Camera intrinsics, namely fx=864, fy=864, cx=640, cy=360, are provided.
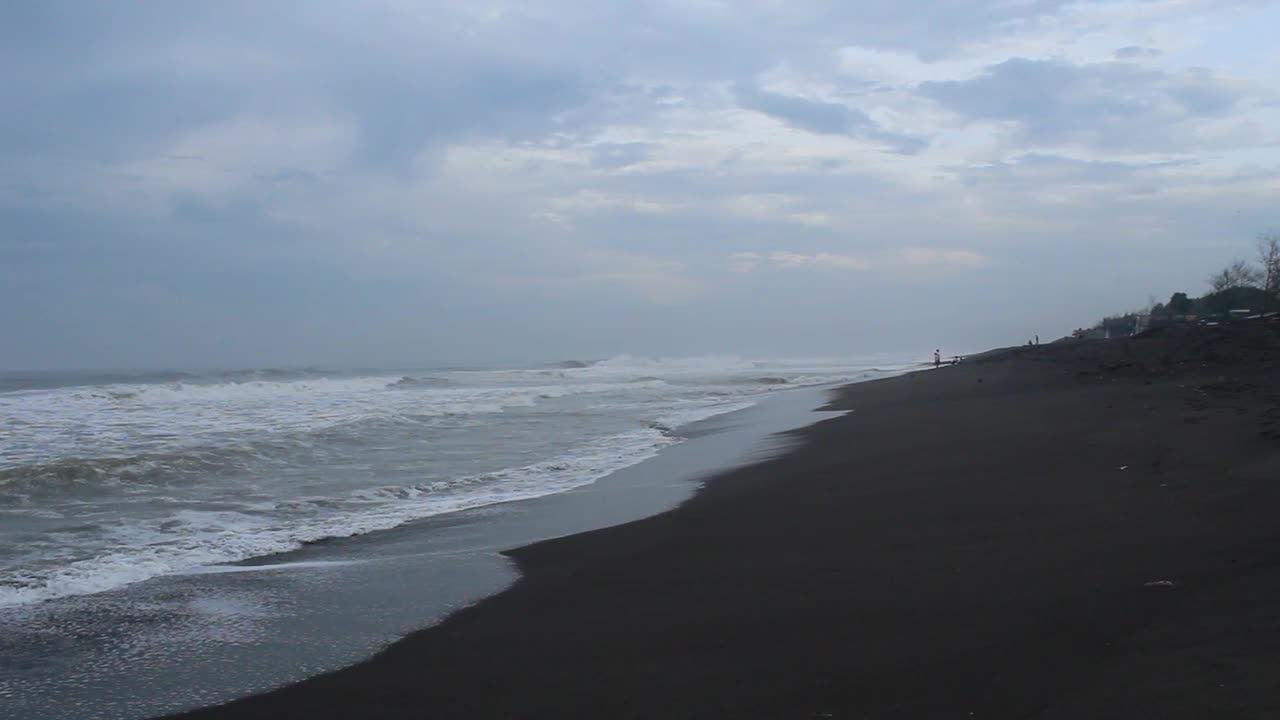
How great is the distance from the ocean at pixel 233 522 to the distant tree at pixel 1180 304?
6566 cm

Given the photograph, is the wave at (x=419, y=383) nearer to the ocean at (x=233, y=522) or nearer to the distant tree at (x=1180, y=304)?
the ocean at (x=233, y=522)

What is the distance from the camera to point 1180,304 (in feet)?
235

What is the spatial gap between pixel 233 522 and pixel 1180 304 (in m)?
80.0

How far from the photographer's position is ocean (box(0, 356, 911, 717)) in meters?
4.75

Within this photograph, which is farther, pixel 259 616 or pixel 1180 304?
pixel 1180 304

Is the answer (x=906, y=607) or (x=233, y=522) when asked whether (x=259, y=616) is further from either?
(x=906, y=607)

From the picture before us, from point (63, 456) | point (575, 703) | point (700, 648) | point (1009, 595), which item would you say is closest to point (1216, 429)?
point (1009, 595)

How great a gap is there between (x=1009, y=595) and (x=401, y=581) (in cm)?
403

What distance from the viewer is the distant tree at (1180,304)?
230ft

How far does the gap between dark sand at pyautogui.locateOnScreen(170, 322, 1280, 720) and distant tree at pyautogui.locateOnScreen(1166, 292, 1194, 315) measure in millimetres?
72055

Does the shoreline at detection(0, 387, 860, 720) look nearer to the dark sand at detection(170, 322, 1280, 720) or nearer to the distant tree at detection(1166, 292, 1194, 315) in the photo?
the dark sand at detection(170, 322, 1280, 720)

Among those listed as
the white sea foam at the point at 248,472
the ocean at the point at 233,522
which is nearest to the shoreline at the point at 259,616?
the ocean at the point at 233,522

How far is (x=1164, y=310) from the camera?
75438mm

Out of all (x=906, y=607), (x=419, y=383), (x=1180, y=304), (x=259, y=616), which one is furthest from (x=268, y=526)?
(x=1180, y=304)
